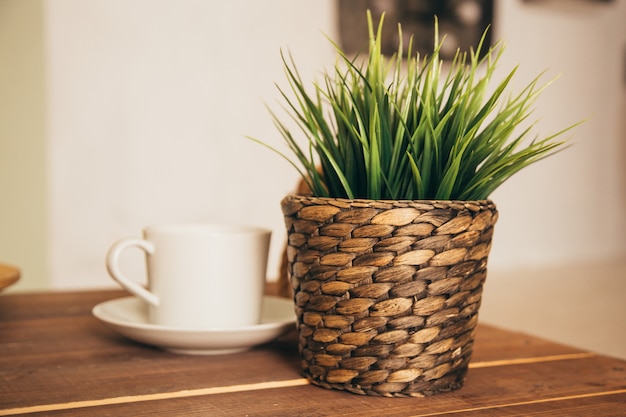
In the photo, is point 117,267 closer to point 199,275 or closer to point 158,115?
point 199,275

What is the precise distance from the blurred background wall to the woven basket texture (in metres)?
1.47

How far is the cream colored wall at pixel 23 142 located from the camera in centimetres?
206

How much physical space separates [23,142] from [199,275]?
1.76 m

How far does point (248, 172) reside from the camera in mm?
2586

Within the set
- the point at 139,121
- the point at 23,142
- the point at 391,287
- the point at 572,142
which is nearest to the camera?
the point at 391,287

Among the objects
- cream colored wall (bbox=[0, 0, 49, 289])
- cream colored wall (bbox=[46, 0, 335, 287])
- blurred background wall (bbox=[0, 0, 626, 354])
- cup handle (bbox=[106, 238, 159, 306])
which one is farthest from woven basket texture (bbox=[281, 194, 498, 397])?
cream colored wall (bbox=[46, 0, 335, 287])

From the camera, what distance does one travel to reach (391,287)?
0.47 m

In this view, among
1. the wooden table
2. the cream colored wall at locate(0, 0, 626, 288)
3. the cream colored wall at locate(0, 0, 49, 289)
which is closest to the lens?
the wooden table

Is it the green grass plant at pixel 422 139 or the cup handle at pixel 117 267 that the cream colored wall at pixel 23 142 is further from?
the green grass plant at pixel 422 139

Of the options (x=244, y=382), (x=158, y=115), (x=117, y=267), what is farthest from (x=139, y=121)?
(x=244, y=382)

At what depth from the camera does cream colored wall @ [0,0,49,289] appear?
206cm

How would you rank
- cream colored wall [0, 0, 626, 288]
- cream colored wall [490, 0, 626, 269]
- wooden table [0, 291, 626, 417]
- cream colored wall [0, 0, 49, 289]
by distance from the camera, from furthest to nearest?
cream colored wall [490, 0, 626, 269], cream colored wall [0, 0, 626, 288], cream colored wall [0, 0, 49, 289], wooden table [0, 291, 626, 417]

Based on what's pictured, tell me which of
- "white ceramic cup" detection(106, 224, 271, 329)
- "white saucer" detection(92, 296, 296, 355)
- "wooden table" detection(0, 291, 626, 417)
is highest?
"white ceramic cup" detection(106, 224, 271, 329)

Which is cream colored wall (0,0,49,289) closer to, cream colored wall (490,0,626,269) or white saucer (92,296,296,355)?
white saucer (92,296,296,355)
